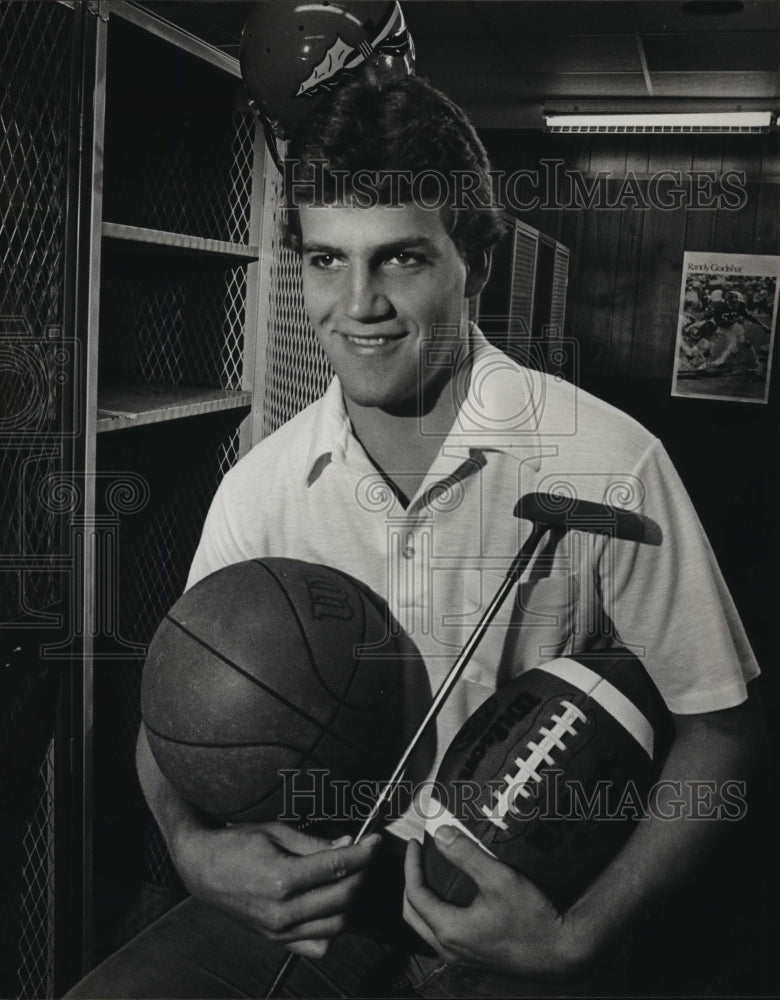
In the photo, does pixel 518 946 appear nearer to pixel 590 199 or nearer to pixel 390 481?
pixel 390 481

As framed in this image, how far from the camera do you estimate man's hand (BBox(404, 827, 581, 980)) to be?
4.08 feet

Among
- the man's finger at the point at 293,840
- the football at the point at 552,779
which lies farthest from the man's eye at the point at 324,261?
the man's finger at the point at 293,840

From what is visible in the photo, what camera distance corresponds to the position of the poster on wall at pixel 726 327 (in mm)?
1403

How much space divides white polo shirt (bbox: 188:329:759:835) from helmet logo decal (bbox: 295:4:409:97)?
42cm

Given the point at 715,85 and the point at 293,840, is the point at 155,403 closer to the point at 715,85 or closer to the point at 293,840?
the point at 293,840

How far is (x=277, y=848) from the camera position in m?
1.35

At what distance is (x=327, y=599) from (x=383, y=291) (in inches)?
17.5

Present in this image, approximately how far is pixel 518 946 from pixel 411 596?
504 mm

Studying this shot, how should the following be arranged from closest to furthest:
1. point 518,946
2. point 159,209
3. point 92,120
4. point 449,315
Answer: point 518,946, point 449,315, point 92,120, point 159,209

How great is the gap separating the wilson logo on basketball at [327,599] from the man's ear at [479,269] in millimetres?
477

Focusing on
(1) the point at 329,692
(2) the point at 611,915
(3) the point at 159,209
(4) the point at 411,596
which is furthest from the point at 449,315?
(2) the point at 611,915

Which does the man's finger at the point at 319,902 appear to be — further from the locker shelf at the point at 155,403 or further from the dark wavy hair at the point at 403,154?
the dark wavy hair at the point at 403,154

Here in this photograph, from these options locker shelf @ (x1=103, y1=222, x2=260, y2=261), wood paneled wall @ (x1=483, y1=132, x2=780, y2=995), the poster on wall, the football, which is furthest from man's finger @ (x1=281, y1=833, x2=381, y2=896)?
locker shelf @ (x1=103, y1=222, x2=260, y2=261)

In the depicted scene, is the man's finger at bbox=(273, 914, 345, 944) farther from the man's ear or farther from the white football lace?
the man's ear
